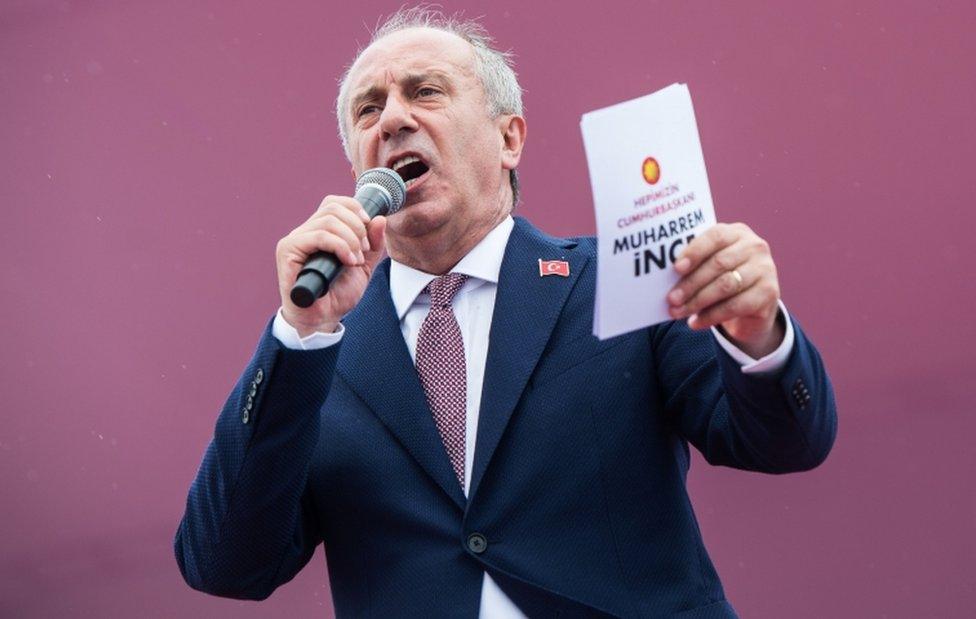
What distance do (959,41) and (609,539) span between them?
75.4 inches

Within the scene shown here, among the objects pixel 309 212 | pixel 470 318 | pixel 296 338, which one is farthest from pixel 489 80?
pixel 309 212

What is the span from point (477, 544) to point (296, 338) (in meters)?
0.36

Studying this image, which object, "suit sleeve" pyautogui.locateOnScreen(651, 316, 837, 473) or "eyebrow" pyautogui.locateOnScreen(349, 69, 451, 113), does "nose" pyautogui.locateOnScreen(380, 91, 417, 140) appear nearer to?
"eyebrow" pyautogui.locateOnScreen(349, 69, 451, 113)

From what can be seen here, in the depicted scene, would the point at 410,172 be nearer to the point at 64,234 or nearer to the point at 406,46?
the point at 406,46

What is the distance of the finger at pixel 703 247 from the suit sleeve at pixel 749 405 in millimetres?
178

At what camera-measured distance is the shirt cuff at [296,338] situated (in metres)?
1.48

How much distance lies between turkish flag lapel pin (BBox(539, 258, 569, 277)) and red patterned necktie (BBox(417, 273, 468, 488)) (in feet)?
0.43

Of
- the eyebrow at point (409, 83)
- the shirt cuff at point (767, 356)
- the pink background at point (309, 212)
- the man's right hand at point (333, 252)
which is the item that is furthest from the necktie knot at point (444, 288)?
the pink background at point (309, 212)

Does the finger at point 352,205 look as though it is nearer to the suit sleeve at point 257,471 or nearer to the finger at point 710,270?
the suit sleeve at point 257,471

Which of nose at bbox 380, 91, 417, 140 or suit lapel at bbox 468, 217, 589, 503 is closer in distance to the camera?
suit lapel at bbox 468, 217, 589, 503

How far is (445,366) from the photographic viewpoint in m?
1.67

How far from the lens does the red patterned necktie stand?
1.61 metres

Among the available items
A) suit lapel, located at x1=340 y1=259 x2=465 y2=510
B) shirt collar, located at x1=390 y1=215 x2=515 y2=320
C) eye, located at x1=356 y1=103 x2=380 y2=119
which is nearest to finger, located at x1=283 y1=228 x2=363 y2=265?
suit lapel, located at x1=340 y1=259 x2=465 y2=510

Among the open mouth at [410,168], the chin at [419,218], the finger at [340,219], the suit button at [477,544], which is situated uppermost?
the open mouth at [410,168]
